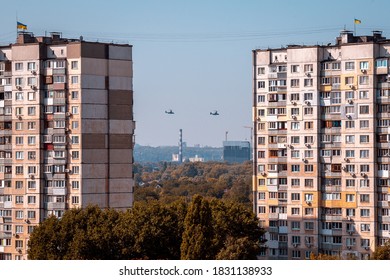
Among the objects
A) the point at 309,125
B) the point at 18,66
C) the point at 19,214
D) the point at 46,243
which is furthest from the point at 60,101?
the point at 309,125

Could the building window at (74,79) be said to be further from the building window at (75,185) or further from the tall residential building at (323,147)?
the tall residential building at (323,147)

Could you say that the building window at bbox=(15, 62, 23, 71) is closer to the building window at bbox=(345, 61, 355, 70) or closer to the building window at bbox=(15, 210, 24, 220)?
the building window at bbox=(15, 210, 24, 220)

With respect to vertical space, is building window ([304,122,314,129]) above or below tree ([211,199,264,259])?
above

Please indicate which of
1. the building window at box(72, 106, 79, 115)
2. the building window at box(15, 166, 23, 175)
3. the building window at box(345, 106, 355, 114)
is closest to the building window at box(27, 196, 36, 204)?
the building window at box(15, 166, 23, 175)

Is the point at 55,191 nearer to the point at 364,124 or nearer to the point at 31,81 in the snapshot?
the point at 31,81
